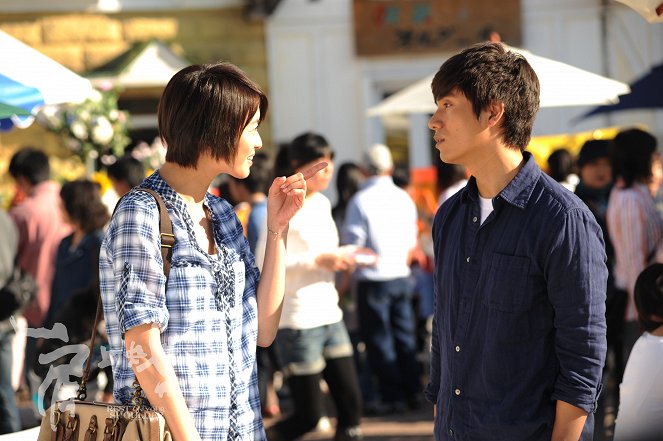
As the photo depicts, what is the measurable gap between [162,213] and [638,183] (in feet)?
13.2

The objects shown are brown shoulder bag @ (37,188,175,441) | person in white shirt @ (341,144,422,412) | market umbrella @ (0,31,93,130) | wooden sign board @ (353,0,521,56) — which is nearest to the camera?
brown shoulder bag @ (37,188,175,441)

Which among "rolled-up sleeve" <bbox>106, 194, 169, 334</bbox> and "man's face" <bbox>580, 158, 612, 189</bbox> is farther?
"man's face" <bbox>580, 158, 612, 189</bbox>

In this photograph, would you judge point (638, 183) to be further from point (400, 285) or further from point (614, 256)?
point (400, 285)

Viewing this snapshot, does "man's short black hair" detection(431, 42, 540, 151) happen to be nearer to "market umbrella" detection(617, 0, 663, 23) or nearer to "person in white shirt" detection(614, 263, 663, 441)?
"market umbrella" detection(617, 0, 663, 23)

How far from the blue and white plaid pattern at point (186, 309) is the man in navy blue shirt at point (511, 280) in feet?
2.01

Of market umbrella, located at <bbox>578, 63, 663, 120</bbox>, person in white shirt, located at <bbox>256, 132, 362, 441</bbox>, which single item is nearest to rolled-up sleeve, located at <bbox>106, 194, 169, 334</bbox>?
person in white shirt, located at <bbox>256, 132, 362, 441</bbox>

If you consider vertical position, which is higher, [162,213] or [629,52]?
[629,52]

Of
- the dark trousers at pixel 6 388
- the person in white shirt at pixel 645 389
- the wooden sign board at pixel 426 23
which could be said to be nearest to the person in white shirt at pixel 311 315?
the dark trousers at pixel 6 388

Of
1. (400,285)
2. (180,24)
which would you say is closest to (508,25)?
(180,24)

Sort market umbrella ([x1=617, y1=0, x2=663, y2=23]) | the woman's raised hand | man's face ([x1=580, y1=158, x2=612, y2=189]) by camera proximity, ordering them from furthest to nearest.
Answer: man's face ([x1=580, y1=158, x2=612, y2=189]), market umbrella ([x1=617, y1=0, x2=663, y2=23]), the woman's raised hand

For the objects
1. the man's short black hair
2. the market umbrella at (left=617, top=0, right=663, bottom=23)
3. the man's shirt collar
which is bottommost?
the man's shirt collar

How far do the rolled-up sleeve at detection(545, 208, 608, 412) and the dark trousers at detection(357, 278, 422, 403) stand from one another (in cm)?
512

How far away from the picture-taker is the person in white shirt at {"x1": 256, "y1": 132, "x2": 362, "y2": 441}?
18.5ft

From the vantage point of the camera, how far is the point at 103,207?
653cm
